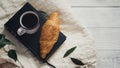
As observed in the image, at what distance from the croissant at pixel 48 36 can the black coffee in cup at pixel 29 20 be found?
4 cm

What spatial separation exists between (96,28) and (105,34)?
47 mm

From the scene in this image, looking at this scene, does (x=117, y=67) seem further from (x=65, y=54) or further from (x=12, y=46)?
(x=12, y=46)

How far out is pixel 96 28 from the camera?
1220 mm

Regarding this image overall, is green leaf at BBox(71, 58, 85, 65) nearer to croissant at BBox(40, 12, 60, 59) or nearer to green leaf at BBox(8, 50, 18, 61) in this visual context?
croissant at BBox(40, 12, 60, 59)

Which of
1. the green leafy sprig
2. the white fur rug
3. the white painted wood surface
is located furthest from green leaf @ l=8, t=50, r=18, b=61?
Answer: the white painted wood surface

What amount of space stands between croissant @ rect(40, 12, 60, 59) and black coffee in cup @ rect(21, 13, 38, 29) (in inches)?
1.7

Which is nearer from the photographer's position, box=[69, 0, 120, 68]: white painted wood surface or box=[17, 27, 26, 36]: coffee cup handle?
box=[17, 27, 26, 36]: coffee cup handle

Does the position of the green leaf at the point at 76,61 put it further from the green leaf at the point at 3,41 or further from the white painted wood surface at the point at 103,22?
the green leaf at the point at 3,41

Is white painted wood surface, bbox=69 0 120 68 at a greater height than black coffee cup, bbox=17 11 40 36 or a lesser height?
lesser

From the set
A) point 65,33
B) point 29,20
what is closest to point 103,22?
point 65,33

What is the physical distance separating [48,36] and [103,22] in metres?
0.30

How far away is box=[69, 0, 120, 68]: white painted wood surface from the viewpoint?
1200mm

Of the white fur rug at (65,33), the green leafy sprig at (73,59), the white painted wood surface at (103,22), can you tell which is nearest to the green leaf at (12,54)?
the white fur rug at (65,33)

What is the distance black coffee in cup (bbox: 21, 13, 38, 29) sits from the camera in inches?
40.6
